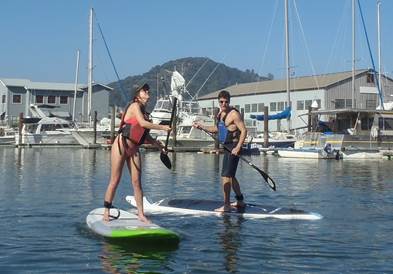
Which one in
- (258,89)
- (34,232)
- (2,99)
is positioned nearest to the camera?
(34,232)

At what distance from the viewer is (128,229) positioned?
27.8 feet

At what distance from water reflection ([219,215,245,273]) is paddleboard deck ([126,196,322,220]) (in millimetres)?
361

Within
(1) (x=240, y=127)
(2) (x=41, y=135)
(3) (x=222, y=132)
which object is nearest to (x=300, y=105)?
(2) (x=41, y=135)

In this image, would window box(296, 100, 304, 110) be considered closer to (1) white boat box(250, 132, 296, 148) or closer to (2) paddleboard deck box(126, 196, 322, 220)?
(1) white boat box(250, 132, 296, 148)

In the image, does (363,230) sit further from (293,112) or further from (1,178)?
(293,112)

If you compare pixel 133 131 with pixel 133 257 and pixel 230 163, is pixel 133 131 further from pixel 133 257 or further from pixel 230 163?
pixel 230 163

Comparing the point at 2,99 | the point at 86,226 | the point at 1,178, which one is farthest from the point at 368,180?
the point at 2,99

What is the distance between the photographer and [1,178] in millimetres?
19391

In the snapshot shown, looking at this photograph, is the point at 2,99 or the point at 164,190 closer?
the point at 164,190

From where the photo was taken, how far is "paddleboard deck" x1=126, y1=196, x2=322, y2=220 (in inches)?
423

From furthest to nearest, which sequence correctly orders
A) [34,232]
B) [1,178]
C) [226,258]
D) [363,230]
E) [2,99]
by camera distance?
1. [2,99]
2. [1,178]
3. [363,230]
4. [34,232]
5. [226,258]

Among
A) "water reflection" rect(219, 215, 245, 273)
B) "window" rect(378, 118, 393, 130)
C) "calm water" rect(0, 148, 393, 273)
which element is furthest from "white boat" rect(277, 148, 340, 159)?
"water reflection" rect(219, 215, 245, 273)

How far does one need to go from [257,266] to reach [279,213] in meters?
3.59

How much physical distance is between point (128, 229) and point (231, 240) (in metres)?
1.49
